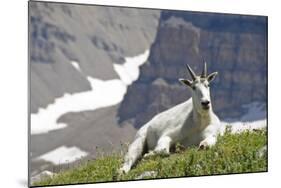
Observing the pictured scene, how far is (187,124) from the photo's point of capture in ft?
19.2

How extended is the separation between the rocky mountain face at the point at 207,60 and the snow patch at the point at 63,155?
0.47 m

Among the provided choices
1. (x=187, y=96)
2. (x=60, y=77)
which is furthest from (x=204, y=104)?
(x=60, y=77)

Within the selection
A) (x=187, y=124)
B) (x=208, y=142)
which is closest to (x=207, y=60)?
(x=187, y=124)

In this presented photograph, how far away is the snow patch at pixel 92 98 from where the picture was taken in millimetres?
5352

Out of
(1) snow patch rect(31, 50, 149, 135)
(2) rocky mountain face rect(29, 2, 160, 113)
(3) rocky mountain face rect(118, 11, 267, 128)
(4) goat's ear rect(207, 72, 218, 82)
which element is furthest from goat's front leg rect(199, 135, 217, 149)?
(2) rocky mountain face rect(29, 2, 160, 113)

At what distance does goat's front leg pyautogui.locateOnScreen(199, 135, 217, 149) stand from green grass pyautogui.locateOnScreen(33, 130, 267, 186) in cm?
4

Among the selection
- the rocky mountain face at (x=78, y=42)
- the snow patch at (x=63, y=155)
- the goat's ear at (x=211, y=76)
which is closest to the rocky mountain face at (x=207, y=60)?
the goat's ear at (x=211, y=76)

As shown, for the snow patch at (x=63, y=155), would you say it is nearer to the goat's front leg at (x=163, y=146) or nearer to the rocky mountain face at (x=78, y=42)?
the rocky mountain face at (x=78, y=42)

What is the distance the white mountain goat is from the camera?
227 inches

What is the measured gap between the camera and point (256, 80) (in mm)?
6227

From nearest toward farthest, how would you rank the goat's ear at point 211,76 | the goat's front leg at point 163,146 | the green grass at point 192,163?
the green grass at point 192,163 < the goat's front leg at point 163,146 < the goat's ear at point 211,76

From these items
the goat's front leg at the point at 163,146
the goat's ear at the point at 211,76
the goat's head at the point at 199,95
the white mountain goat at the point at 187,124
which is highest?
the goat's ear at the point at 211,76

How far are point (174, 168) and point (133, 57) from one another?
1.00 m
